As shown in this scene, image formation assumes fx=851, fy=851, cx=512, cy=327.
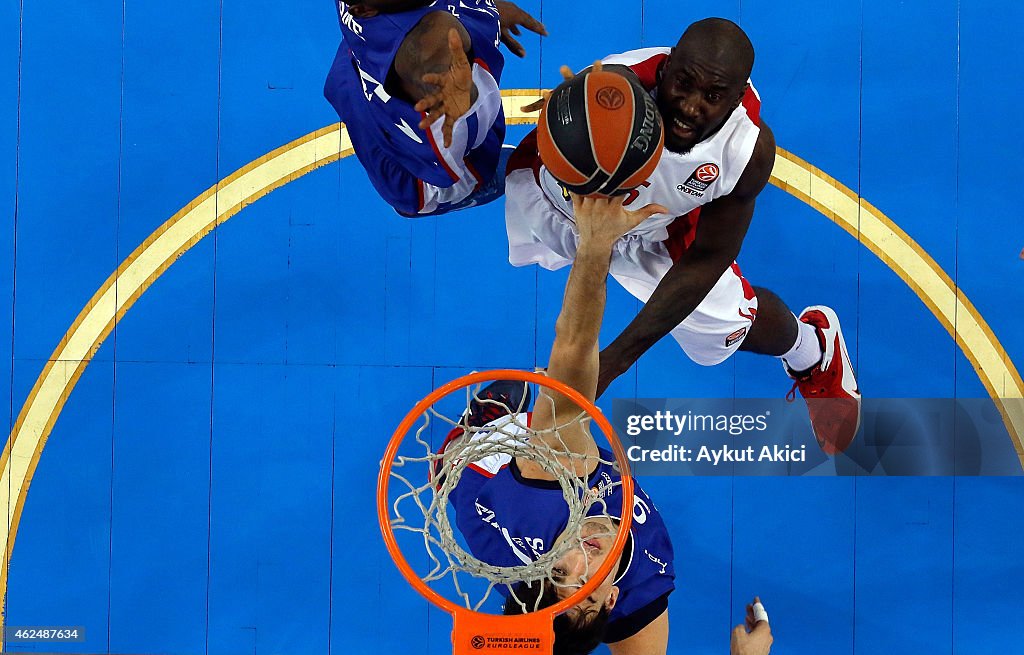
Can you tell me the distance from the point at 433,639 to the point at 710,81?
9.61 feet

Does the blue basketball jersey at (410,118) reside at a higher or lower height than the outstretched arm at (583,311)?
higher

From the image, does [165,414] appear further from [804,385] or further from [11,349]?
[804,385]

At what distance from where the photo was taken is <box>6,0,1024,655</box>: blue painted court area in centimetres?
418

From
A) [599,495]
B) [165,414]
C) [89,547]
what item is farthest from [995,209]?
[89,547]

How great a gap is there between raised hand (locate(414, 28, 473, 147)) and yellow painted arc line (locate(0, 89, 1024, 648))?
1728 mm

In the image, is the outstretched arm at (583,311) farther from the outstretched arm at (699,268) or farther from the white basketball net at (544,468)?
the outstretched arm at (699,268)

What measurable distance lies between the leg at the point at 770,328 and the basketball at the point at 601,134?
4.38 feet

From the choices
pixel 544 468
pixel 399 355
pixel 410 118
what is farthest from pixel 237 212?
pixel 544 468

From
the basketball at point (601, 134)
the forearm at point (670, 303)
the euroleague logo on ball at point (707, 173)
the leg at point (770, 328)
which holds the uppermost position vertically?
the basketball at point (601, 134)

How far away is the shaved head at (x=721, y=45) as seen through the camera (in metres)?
2.65

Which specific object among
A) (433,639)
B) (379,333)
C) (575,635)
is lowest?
(433,639)

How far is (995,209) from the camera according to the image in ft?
14.0

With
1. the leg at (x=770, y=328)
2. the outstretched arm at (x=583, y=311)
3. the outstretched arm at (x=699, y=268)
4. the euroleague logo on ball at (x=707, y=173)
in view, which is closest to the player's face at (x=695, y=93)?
the euroleague logo on ball at (x=707, y=173)

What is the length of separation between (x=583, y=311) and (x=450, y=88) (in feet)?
2.51
